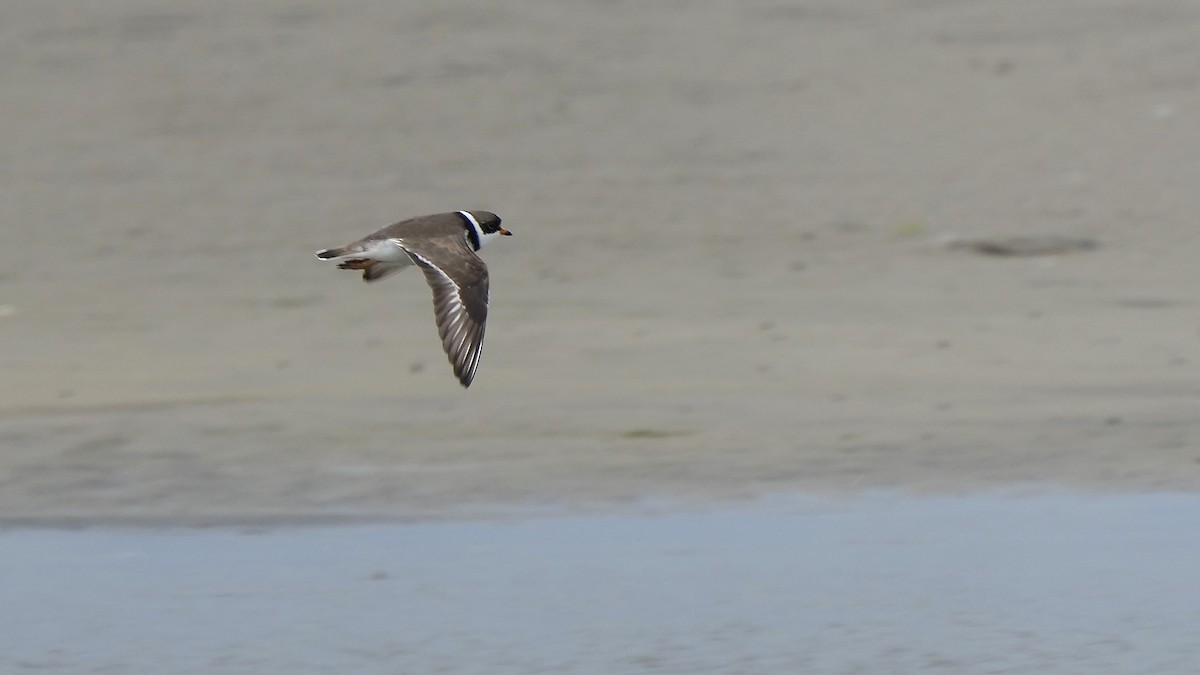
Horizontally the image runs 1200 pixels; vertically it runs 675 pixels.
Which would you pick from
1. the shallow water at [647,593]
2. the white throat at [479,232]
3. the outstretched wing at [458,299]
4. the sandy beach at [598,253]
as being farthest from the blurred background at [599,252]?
the outstretched wing at [458,299]

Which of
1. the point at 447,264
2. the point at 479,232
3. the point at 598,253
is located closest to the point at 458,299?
the point at 447,264

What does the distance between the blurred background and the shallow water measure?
1.09 feet

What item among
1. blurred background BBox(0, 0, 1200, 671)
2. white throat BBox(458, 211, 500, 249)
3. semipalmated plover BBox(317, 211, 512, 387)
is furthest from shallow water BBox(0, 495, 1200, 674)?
white throat BBox(458, 211, 500, 249)

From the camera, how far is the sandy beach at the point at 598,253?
26.7 ft

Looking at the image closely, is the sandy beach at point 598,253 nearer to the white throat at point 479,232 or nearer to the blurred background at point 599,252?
the blurred background at point 599,252

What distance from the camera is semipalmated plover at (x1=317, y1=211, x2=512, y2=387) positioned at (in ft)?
21.5

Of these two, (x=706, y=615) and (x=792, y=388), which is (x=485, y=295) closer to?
(x=706, y=615)

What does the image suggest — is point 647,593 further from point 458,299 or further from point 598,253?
point 598,253

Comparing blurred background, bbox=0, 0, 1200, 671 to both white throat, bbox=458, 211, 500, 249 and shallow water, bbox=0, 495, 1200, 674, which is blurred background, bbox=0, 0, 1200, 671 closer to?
shallow water, bbox=0, 495, 1200, 674

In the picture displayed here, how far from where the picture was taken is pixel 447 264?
6.75m

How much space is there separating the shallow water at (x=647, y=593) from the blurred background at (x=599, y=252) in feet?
1.09

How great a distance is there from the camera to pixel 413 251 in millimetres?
6816

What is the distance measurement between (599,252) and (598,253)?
0.06ft

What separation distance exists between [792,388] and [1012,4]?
22.3 feet
